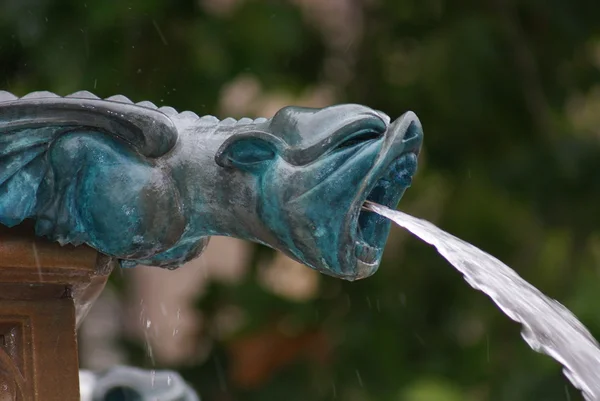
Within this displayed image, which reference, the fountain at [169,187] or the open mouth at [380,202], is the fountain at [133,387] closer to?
the fountain at [169,187]

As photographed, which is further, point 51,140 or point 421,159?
point 421,159

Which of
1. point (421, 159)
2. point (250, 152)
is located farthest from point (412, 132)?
point (421, 159)

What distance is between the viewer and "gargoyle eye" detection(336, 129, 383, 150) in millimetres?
1469

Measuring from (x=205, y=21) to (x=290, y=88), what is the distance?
729 mm

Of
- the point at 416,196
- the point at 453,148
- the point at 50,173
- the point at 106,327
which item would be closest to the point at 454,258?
the point at 50,173

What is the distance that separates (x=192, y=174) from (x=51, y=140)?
179 mm

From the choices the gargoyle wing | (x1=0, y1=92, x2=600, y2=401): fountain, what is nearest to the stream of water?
(x1=0, y1=92, x2=600, y2=401): fountain

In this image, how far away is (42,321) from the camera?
61.1 inches

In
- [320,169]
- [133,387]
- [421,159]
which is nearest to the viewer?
[320,169]

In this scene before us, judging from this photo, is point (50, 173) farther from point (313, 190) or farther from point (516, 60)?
point (516, 60)

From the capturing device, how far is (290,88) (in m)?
4.59

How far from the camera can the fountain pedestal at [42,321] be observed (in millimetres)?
1514

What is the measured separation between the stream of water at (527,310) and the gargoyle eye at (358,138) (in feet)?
0.29

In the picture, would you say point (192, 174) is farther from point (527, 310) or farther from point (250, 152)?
point (527, 310)
